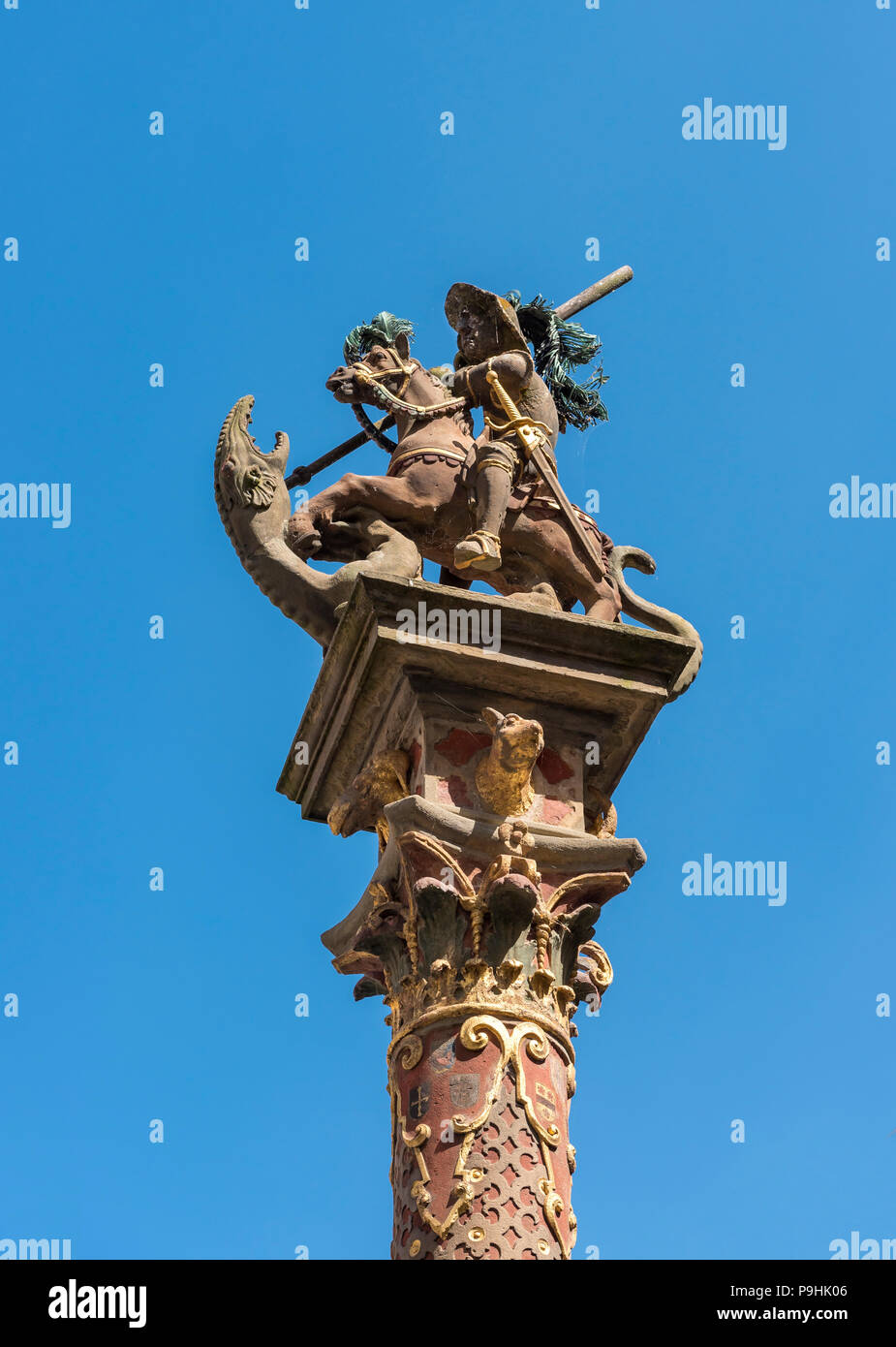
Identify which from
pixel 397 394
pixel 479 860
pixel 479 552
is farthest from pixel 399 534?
pixel 479 860

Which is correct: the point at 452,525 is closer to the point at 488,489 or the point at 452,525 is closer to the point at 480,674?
the point at 488,489

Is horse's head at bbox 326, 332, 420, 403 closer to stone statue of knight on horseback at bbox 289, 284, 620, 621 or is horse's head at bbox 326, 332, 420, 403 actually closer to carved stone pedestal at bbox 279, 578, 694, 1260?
stone statue of knight on horseback at bbox 289, 284, 620, 621

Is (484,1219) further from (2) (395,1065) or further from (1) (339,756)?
(1) (339,756)

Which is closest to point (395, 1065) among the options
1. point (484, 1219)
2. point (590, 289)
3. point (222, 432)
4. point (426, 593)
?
point (484, 1219)

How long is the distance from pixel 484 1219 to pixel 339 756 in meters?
3.09

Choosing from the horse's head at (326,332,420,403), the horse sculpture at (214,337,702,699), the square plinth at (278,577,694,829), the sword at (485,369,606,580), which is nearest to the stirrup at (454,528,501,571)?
the horse sculpture at (214,337,702,699)

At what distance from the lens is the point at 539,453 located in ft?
37.3

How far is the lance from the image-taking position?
1246 centimetres

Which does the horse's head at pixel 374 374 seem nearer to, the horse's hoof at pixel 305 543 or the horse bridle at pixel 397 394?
the horse bridle at pixel 397 394

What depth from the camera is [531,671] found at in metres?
9.84

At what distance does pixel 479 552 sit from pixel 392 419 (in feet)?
7.48

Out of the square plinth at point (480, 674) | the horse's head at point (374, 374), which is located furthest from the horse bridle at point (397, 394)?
the square plinth at point (480, 674)

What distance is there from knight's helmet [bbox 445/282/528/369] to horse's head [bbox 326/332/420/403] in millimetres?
808

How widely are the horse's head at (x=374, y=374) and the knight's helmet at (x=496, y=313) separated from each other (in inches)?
31.8
